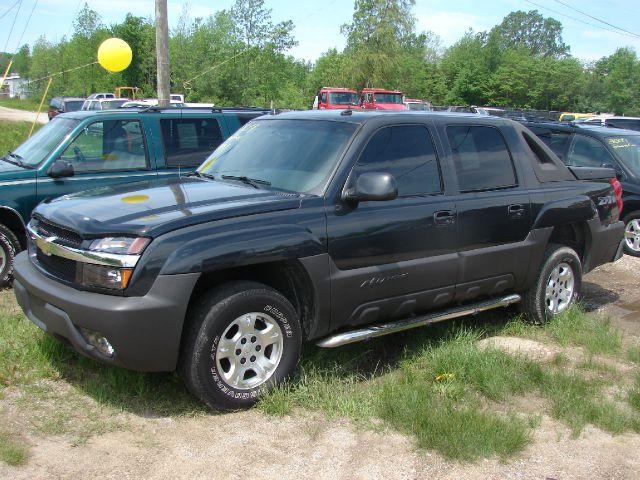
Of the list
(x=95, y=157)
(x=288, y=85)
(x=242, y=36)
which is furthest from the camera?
(x=288, y=85)

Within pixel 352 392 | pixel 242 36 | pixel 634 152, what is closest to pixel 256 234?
pixel 352 392

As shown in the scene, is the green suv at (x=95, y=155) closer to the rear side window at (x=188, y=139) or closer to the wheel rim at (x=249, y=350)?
the rear side window at (x=188, y=139)

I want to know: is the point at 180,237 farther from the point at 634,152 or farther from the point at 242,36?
the point at 242,36

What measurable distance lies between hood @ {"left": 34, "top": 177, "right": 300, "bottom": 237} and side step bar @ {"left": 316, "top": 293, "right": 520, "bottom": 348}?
93cm

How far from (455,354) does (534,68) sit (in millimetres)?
65816

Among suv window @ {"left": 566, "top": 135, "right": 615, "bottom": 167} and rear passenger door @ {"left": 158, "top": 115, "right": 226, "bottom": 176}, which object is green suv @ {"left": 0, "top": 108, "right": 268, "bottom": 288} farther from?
suv window @ {"left": 566, "top": 135, "right": 615, "bottom": 167}

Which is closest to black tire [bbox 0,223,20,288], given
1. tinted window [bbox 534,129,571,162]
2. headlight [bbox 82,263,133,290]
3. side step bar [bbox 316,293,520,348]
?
headlight [bbox 82,263,133,290]

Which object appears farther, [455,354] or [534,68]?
[534,68]

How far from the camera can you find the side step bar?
4391 millimetres

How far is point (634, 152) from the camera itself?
1027cm

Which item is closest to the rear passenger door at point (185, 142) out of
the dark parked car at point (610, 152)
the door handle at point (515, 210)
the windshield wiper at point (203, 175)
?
the windshield wiper at point (203, 175)

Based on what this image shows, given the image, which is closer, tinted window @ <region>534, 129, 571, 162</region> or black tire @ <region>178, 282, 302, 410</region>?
black tire @ <region>178, 282, 302, 410</region>

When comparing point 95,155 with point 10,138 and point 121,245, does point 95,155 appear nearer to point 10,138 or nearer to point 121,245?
point 121,245

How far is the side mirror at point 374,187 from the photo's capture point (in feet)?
14.1
